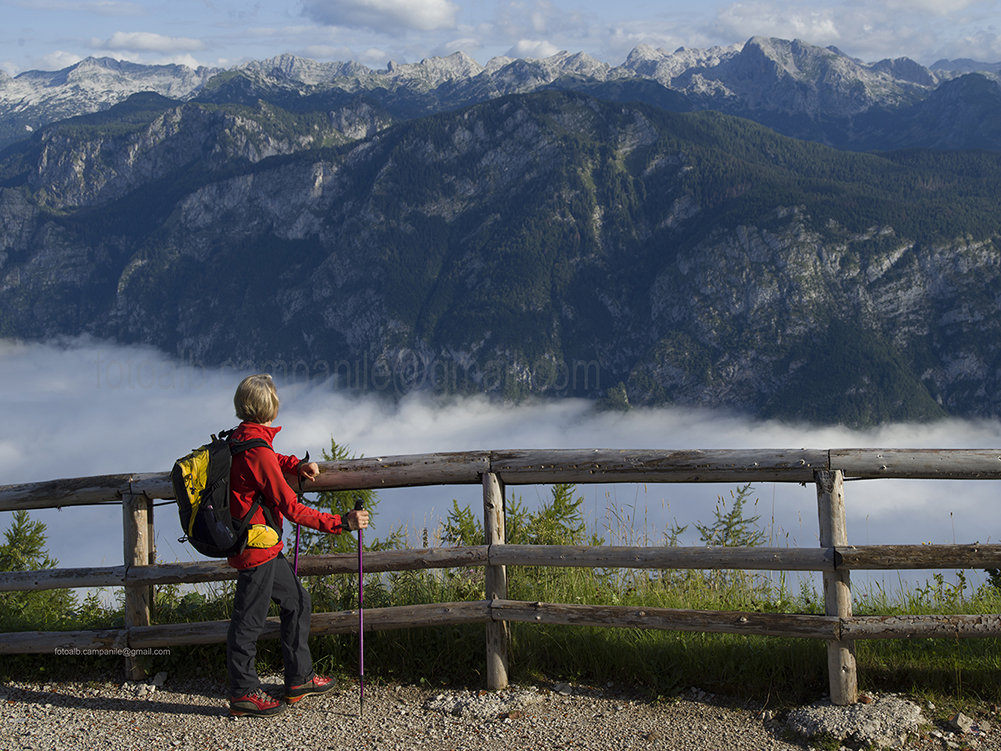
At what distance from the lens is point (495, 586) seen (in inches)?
238

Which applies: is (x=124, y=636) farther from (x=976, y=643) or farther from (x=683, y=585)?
(x=976, y=643)

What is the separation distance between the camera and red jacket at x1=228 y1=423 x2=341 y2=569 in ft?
17.6

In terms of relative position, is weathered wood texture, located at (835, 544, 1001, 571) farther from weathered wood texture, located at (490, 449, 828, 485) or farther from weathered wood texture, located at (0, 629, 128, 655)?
weathered wood texture, located at (0, 629, 128, 655)

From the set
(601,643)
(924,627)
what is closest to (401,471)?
(601,643)

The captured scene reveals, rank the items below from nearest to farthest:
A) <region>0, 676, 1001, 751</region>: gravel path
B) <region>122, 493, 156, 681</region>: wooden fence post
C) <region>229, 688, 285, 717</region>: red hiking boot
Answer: <region>0, 676, 1001, 751</region>: gravel path → <region>229, 688, 285, 717</region>: red hiking boot → <region>122, 493, 156, 681</region>: wooden fence post

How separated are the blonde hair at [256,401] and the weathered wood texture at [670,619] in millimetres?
2194

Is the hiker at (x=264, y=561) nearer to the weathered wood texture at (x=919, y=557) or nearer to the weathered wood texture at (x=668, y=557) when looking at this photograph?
the weathered wood texture at (x=668, y=557)


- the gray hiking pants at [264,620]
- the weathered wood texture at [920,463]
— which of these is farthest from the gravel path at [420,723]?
the weathered wood texture at [920,463]

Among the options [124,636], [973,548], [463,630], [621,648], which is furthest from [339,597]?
[973,548]

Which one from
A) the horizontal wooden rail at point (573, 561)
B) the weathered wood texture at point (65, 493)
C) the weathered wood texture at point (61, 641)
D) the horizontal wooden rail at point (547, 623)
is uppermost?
the weathered wood texture at point (65, 493)

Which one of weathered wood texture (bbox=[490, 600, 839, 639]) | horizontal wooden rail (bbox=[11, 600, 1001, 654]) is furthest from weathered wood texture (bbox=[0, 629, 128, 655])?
weathered wood texture (bbox=[490, 600, 839, 639])

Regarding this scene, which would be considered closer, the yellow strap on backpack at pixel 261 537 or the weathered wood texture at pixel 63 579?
the yellow strap on backpack at pixel 261 537

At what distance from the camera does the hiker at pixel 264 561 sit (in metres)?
5.37

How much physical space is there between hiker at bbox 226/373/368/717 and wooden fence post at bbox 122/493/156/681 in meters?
1.32
